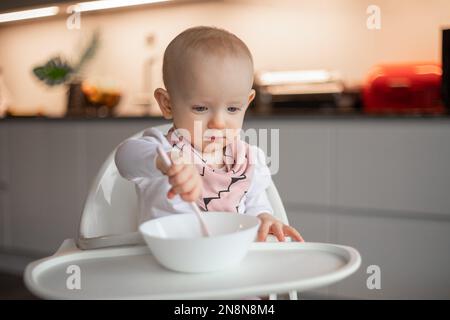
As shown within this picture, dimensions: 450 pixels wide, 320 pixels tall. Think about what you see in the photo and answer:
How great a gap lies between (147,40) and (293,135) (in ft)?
5.23

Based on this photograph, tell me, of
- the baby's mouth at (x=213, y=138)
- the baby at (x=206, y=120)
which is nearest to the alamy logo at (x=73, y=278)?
the baby at (x=206, y=120)

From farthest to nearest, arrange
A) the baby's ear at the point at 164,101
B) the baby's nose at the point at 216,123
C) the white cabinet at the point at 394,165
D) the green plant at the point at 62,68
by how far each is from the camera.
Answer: the green plant at the point at 62,68, the white cabinet at the point at 394,165, the baby's ear at the point at 164,101, the baby's nose at the point at 216,123

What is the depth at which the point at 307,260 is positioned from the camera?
708 millimetres

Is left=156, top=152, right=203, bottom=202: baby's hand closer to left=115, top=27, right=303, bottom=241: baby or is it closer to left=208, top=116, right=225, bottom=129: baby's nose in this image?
left=115, top=27, right=303, bottom=241: baby

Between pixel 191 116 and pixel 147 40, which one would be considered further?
pixel 147 40

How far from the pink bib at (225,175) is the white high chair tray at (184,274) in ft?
0.64

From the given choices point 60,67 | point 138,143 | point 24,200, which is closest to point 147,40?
point 60,67

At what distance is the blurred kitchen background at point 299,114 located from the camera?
2.03 m

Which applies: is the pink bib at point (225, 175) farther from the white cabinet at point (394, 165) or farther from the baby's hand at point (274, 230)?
the white cabinet at point (394, 165)

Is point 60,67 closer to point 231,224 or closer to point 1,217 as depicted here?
point 1,217

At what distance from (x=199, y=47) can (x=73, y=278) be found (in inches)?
13.4

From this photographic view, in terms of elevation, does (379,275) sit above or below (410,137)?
below

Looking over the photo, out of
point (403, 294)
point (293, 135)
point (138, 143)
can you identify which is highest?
point (138, 143)

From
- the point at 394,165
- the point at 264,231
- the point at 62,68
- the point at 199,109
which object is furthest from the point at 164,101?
the point at 62,68
